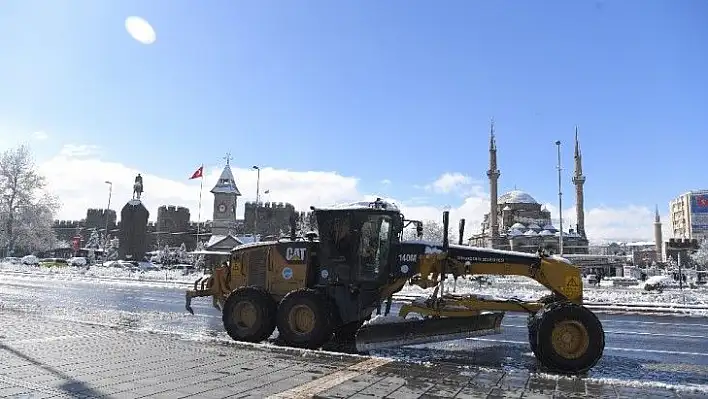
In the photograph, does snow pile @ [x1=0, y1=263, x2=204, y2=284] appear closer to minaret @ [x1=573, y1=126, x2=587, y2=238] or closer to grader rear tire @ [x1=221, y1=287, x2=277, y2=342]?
grader rear tire @ [x1=221, y1=287, x2=277, y2=342]

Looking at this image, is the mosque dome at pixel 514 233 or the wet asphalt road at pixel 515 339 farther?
the mosque dome at pixel 514 233

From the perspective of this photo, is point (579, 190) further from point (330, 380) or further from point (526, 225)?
point (330, 380)

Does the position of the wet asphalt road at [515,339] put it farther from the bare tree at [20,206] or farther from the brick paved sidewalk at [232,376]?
the bare tree at [20,206]

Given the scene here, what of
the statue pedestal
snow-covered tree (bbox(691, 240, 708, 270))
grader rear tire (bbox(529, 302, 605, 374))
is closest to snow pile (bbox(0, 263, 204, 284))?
the statue pedestal

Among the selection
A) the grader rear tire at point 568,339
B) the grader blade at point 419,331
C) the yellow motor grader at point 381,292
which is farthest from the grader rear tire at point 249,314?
the grader rear tire at point 568,339

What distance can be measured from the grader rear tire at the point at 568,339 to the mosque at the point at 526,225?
71689mm

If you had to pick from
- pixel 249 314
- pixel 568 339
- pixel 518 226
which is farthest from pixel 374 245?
pixel 518 226

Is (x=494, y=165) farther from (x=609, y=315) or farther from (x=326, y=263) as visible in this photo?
(x=326, y=263)

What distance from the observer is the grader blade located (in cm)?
927

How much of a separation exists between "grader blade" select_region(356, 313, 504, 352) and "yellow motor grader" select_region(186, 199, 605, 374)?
2 cm

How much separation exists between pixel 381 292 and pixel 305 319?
57.8 inches

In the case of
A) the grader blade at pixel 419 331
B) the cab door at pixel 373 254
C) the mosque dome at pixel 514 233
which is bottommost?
the grader blade at pixel 419 331

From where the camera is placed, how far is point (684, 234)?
509 feet

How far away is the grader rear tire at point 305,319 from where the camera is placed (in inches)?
389
